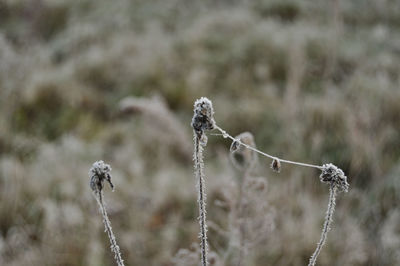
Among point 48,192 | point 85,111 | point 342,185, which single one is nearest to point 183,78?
point 85,111

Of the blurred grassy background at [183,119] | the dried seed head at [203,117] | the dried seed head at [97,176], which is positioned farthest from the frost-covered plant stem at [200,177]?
the blurred grassy background at [183,119]

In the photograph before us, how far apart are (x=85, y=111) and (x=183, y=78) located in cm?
145

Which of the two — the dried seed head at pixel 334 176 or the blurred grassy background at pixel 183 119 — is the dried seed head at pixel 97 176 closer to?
the dried seed head at pixel 334 176

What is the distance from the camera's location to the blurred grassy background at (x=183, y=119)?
2520 millimetres

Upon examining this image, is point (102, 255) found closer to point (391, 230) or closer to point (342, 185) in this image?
point (391, 230)

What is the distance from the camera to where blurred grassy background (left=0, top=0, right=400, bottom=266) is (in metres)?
2.52

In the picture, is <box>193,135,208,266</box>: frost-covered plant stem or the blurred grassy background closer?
<box>193,135,208,266</box>: frost-covered plant stem

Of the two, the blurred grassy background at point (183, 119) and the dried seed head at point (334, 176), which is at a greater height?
the blurred grassy background at point (183, 119)

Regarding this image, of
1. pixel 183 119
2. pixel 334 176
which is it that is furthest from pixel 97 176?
pixel 183 119

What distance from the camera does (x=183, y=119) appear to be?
4656mm

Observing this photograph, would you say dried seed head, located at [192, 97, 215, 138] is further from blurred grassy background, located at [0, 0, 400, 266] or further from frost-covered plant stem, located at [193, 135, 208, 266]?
blurred grassy background, located at [0, 0, 400, 266]

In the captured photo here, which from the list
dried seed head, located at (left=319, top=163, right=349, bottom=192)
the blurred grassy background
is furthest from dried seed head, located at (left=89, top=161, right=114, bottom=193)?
the blurred grassy background

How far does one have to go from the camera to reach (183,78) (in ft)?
17.6

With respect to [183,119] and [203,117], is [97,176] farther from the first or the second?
[183,119]
